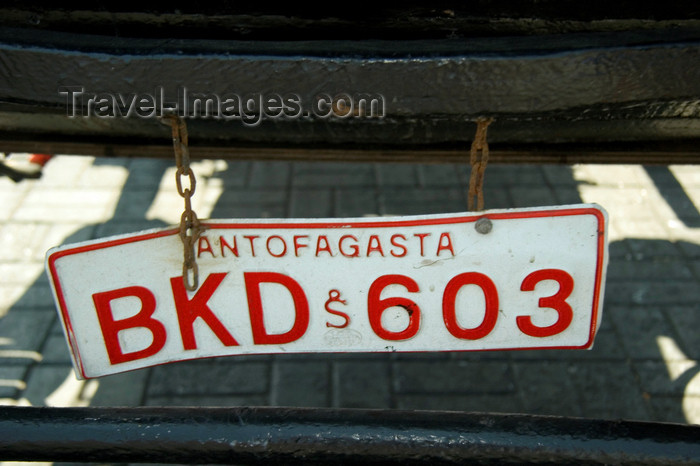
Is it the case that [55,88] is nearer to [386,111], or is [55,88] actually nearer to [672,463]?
[386,111]

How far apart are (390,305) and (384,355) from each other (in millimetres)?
1497

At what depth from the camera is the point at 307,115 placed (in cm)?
98

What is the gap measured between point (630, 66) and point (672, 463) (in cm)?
56

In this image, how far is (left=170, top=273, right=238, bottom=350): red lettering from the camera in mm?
1155

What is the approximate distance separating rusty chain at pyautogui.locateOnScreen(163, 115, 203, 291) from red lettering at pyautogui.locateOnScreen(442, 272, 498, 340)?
46 cm

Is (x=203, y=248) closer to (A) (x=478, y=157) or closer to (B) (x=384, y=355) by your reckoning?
(A) (x=478, y=157)

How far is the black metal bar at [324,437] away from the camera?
888 mm

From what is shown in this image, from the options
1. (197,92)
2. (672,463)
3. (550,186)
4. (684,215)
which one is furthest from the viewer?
(550,186)

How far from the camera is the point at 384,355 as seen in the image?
8.60 feet

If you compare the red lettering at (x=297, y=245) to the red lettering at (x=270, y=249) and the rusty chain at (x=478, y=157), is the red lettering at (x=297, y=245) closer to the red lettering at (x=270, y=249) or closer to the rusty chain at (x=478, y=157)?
the red lettering at (x=270, y=249)

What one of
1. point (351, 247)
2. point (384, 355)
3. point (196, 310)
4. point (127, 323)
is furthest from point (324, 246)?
point (384, 355)

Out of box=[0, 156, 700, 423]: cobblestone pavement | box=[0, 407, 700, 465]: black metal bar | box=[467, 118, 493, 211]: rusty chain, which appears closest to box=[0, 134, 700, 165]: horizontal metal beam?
box=[467, 118, 493, 211]: rusty chain

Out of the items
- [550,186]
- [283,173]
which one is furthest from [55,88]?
[550,186]

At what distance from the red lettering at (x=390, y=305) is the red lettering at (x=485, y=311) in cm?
Result: 6
